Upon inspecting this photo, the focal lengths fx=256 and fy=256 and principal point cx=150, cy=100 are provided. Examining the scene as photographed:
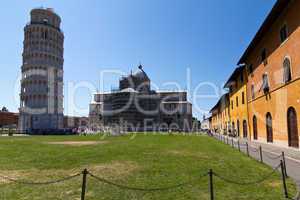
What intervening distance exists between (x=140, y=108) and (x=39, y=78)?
33.9 m

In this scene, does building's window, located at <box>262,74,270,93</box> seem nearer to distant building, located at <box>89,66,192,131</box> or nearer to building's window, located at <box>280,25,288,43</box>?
building's window, located at <box>280,25,288,43</box>

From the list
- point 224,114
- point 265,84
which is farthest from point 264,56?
point 224,114

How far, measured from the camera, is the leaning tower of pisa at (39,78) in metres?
74.5

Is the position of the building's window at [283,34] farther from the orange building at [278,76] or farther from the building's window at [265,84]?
the building's window at [265,84]

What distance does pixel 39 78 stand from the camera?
75.6m

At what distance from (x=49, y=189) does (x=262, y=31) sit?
71.2 ft

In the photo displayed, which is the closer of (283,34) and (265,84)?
(283,34)

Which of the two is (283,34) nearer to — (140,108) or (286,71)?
(286,71)

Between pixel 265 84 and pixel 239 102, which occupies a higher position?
pixel 265 84

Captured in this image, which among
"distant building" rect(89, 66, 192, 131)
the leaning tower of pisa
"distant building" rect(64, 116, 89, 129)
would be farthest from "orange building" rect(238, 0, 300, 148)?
"distant building" rect(64, 116, 89, 129)

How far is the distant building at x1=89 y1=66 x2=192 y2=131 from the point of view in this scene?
8481cm

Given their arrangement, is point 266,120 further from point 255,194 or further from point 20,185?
point 20,185

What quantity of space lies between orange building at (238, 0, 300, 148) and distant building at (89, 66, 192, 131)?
190ft

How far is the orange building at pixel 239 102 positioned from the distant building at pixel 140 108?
1768 inches
